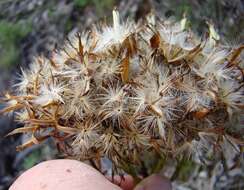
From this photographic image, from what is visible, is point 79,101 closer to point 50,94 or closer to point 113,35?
point 50,94

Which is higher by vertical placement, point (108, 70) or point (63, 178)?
point (108, 70)

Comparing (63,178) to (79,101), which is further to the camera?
(79,101)

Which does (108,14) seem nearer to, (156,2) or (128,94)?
(156,2)

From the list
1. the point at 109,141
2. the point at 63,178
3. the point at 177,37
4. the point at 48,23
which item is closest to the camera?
the point at 63,178

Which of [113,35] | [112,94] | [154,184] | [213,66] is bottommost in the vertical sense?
[154,184]

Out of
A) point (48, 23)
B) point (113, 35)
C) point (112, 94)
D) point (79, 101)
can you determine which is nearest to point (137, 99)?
point (112, 94)

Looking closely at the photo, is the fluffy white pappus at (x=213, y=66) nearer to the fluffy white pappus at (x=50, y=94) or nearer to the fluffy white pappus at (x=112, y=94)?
the fluffy white pappus at (x=112, y=94)

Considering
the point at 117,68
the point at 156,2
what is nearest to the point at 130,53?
the point at 117,68
